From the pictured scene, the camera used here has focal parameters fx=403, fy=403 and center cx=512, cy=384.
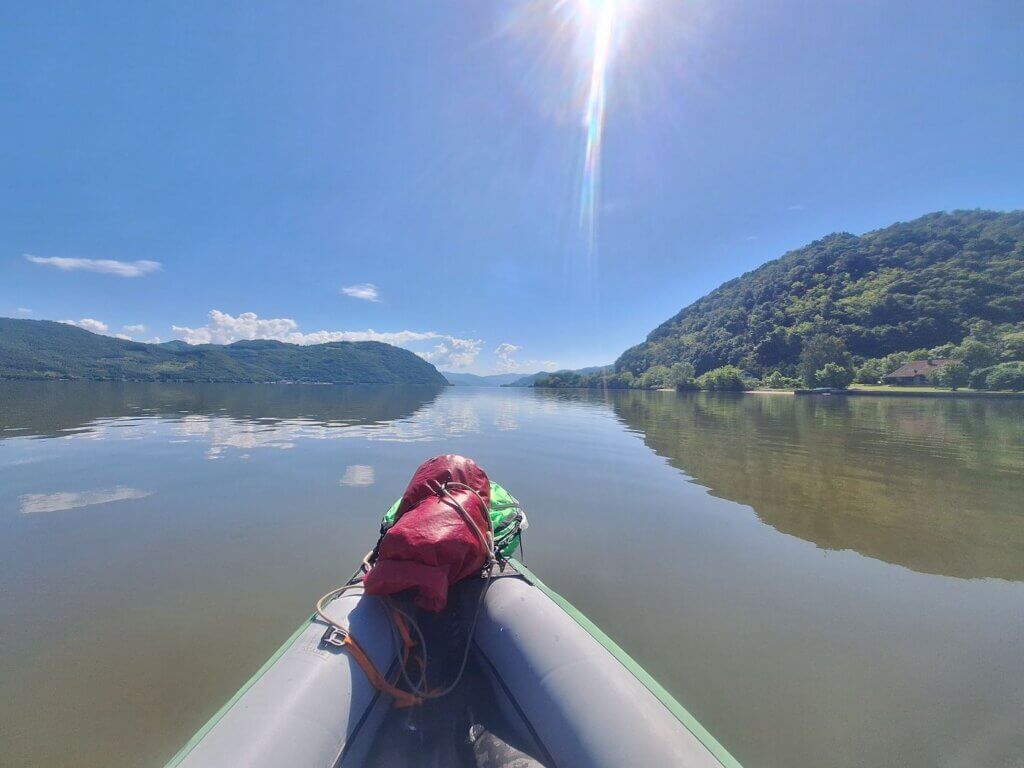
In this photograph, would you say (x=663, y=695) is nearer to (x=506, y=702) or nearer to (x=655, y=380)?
(x=506, y=702)

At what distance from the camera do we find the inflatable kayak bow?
7.08ft

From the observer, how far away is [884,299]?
91312 mm

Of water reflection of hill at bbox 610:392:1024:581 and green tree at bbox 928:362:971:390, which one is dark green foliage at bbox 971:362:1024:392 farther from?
water reflection of hill at bbox 610:392:1024:581

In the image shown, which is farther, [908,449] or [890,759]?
[908,449]

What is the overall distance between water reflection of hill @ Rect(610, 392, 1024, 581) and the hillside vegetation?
178 feet

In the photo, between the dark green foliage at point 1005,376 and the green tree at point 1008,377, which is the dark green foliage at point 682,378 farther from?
the green tree at point 1008,377

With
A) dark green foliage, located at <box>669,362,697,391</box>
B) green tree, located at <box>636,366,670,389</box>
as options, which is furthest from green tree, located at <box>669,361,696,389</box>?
green tree, located at <box>636,366,670,389</box>

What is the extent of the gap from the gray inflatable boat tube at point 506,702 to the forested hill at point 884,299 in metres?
89.0

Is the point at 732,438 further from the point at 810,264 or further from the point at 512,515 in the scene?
the point at 810,264

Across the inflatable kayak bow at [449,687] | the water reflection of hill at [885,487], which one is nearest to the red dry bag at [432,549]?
the inflatable kayak bow at [449,687]

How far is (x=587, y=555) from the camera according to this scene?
20.2 feet

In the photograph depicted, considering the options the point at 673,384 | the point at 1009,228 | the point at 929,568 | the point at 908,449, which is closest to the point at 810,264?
the point at 1009,228

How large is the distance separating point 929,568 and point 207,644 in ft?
29.7

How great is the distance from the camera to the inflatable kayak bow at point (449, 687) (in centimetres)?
216
